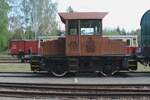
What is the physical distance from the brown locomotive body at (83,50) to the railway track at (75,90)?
675 cm

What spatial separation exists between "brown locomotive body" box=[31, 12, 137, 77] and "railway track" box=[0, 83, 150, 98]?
6.75m

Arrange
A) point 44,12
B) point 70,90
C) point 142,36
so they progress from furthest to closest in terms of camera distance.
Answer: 1. point 44,12
2. point 142,36
3. point 70,90

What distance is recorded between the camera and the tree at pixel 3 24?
296 ft

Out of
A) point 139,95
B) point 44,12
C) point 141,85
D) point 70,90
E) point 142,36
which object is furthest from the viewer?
point 44,12

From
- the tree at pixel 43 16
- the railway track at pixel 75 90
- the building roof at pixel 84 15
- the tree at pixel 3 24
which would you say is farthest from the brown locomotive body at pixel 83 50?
the tree at pixel 43 16

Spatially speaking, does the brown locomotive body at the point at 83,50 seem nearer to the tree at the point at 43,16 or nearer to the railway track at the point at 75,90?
the railway track at the point at 75,90

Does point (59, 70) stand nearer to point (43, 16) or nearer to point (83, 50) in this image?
point (83, 50)

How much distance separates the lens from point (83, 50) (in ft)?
92.9

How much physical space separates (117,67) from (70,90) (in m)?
9.46

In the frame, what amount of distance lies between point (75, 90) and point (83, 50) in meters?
9.05

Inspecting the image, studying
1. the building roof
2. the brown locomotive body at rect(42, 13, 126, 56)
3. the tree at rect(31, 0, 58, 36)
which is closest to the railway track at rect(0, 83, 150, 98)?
the brown locomotive body at rect(42, 13, 126, 56)

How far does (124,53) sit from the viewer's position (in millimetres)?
28391

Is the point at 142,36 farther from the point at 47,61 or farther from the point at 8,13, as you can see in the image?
the point at 8,13

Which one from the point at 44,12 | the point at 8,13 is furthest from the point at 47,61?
the point at 44,12
